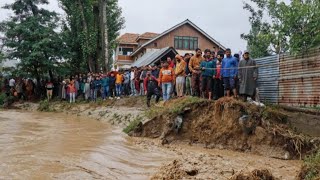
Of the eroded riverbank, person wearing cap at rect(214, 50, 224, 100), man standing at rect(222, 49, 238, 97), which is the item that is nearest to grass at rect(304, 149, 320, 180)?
the eroded riverbank

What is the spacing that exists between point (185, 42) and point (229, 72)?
29.8 meters

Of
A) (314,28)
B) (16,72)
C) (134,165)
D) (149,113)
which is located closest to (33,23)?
(16,72)

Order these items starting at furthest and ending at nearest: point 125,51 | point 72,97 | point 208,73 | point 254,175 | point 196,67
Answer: point 125,51 → point 72,97 → point 196,67 → point 208,73 → point 254,175

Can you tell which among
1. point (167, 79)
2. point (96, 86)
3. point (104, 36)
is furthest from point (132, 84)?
point (104, 36)

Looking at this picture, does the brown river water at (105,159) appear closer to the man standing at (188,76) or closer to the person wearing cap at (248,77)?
the person wearing cap at (248,77)

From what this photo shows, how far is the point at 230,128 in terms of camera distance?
9164 millimetres

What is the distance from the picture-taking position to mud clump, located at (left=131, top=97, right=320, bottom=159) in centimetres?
835

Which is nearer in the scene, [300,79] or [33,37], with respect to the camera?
[300,79]

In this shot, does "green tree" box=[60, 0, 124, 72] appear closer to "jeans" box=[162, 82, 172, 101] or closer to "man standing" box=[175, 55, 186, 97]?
"jeans" box=[162, 82, 172, 101]

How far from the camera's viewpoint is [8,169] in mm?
5516

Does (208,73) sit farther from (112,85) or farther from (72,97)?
(72,97)

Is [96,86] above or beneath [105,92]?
above

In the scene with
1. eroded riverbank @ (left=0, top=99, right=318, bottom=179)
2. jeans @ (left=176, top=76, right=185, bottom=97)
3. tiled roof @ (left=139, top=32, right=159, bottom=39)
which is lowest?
eroded riverbank @ (left=0, top=99, right=318, bottom=179)

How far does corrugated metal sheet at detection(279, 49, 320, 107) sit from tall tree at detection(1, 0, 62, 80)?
16.1 metres
